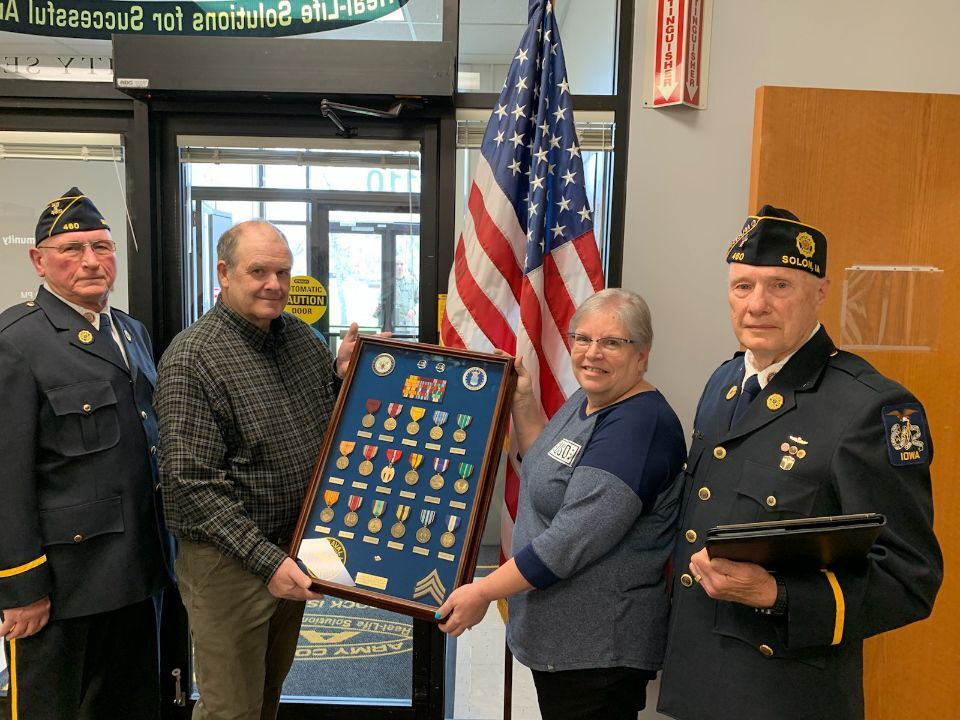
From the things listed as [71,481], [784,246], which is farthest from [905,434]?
[71,481]

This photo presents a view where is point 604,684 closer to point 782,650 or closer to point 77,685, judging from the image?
point 782,650

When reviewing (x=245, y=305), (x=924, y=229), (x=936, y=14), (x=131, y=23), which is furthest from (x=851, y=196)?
(x=131, y=23)

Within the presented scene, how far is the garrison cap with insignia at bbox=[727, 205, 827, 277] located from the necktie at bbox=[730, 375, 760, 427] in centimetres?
23

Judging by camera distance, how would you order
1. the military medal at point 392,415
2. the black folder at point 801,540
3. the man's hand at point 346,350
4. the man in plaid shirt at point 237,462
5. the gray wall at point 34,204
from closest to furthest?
the black folder at point 801,540 → the man in plaid shirt at point 237,462 → the military medal at point 392,415 → the man's hand at point 346,350 → the gray wall at point 34,204

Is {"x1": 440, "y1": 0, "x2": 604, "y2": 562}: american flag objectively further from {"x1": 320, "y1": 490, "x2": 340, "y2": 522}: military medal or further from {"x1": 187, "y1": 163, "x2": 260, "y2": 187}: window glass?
{"x1": 187, "y1": 163, "x2": 260, "y2": 187}: window glass

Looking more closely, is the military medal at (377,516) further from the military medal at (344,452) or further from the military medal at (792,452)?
the military medal at (792,452)

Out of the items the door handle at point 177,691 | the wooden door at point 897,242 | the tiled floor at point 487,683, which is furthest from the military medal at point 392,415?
the door handle at point 177,691

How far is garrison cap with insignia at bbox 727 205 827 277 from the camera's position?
125 centimetres

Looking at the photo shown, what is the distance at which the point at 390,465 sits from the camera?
5.50ft

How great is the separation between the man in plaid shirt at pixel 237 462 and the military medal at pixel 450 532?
340mm

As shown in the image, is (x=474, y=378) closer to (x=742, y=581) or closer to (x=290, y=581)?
(x=290, y=581)

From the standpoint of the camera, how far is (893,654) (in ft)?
6.75

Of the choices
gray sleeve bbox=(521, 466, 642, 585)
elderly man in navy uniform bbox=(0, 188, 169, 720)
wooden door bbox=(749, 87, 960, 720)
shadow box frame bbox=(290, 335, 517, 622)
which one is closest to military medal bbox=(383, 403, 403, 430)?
shadow box frame bbox=(290, 335, 517, 622)

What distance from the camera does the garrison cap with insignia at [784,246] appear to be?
1251 millimetres
